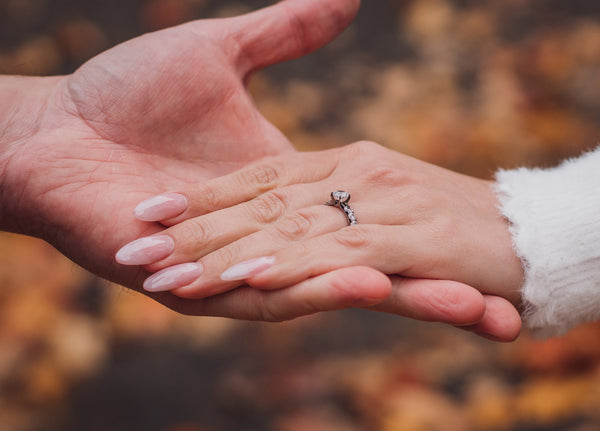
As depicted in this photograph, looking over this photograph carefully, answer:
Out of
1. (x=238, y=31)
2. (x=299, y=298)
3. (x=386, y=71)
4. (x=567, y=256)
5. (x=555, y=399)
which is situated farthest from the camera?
(x=386, y=71)

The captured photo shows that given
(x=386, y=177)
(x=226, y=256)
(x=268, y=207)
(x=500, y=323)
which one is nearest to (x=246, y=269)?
(x=226, y=256)

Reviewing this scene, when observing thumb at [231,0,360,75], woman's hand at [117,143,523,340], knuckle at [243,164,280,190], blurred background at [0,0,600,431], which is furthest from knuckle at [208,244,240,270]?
blurred background at [0,0,600,431]

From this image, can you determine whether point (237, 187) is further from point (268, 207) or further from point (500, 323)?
point (500, 323)

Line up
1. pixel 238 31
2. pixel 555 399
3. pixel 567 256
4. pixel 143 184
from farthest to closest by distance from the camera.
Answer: pixel 555 399 → pixel 238 31 → pixel 143 184 → pixel 567 256

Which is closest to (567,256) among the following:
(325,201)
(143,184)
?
(325,201)

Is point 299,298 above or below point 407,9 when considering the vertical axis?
below

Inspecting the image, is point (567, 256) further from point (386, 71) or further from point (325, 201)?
point (386, 71)
